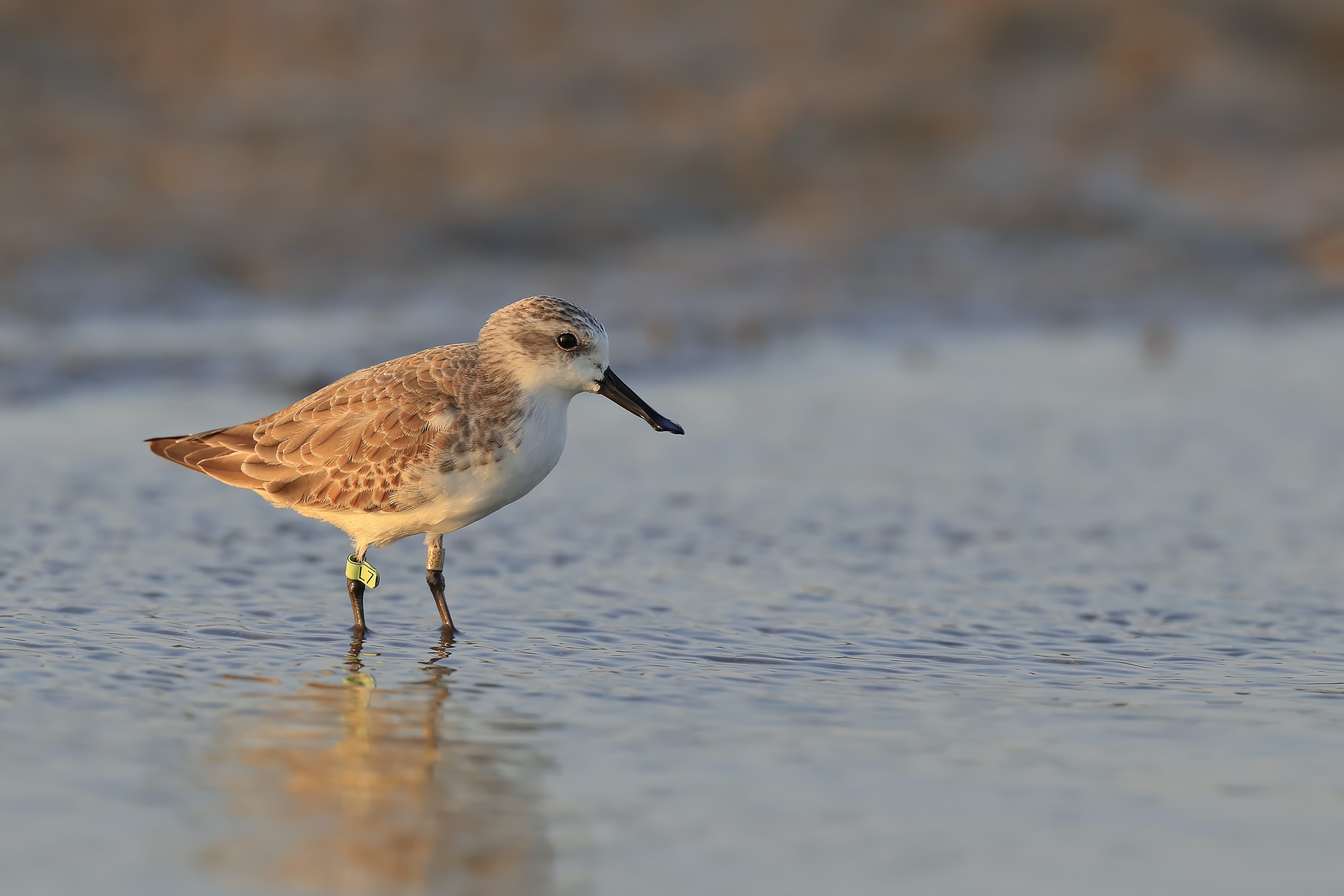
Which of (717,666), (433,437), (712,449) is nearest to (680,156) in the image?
(712,449)

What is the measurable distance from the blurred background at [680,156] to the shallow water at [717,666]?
3.37 m

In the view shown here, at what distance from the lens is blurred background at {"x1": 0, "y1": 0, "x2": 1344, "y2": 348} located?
1454 centimetres

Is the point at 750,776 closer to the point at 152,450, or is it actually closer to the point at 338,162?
the point at 152,450

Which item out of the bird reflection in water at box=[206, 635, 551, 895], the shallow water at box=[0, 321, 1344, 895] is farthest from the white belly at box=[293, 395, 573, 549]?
the bird reflection in water at box=[206, 635, 551, 895]

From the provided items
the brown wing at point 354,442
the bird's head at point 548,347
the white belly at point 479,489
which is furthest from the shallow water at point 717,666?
the bird's head at point 548,347

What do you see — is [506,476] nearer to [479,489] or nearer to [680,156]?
[479,489]

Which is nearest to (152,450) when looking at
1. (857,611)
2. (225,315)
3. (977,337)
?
(857,611)

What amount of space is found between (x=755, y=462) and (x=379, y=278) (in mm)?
5266

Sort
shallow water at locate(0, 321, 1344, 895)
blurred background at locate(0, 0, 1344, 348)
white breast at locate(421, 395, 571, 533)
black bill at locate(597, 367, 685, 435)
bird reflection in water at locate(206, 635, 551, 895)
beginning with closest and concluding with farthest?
bird reflection in water at locate(206, 635, 551, 895) → shallow water at locate(0, 321, 1344, 895) → white breast at locate(421, 395, 571, 533) → black bill at locate(597, 367, 685, 435) → blurred background at locate(0, 0, 1344, 348)

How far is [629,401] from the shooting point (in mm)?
7555

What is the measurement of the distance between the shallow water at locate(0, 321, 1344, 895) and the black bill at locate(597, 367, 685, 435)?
0.78 m

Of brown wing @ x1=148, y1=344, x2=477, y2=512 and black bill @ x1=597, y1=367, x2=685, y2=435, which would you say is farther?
black bill @ x1=597, y1=367, x2=685, y2=435

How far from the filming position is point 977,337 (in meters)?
14.2

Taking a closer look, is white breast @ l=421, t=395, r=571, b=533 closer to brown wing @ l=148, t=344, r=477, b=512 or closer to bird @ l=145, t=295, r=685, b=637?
bird @ l=145, t=295, r=685, b=637
